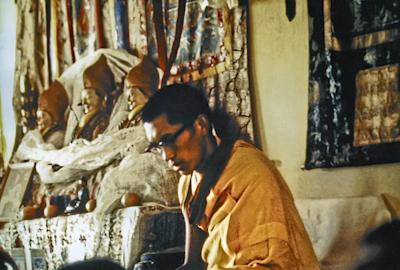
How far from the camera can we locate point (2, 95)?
3.73 meters

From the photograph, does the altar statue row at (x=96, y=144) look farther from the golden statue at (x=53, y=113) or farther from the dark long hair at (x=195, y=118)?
the dark long hair at (x=195, y=118)

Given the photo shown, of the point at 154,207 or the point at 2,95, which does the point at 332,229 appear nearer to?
the point at 154,207

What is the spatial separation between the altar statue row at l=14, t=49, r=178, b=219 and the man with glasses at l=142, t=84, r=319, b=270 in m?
0.11

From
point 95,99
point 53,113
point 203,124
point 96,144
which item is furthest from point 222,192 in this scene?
point 53,113

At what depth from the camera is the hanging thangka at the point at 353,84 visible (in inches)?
103

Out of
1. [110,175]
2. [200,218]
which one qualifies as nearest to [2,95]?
[110,175]

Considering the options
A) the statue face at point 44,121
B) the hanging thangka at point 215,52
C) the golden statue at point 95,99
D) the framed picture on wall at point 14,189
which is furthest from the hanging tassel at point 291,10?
the framed picture on wall at point 14,189

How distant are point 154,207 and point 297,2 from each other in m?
1.12

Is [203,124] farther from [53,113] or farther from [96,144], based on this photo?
[53,113]

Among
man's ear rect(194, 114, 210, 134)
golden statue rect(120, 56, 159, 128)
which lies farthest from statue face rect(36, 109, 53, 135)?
man's ear rect(194, 114, 210, 134)

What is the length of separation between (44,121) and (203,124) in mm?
1025

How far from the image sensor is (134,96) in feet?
10.7

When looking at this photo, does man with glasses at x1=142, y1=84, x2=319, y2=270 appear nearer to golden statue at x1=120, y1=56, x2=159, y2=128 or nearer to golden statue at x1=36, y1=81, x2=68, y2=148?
golden statue at x1=120, y1=56, x2=159, y2=128

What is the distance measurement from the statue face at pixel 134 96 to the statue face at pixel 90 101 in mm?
183
